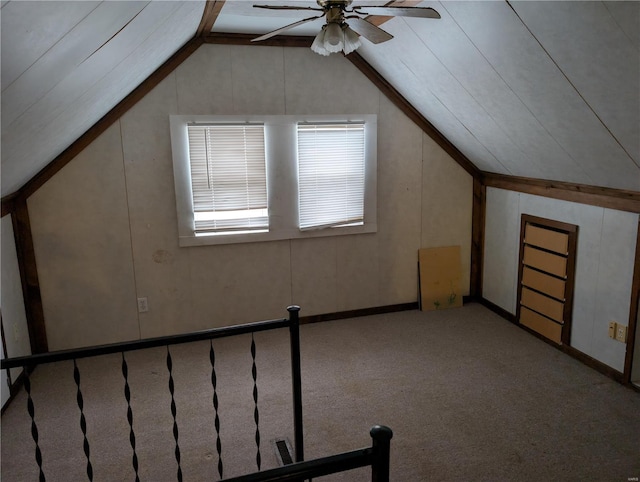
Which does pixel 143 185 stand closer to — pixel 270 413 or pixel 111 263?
pixel 111 263

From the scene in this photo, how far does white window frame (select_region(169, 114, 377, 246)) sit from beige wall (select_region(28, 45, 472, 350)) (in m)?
0.07

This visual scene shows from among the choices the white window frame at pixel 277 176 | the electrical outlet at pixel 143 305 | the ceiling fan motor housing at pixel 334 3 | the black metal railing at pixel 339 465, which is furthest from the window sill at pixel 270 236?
the black metal railing at pixel 339 465

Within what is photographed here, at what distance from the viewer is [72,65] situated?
6.71 ft

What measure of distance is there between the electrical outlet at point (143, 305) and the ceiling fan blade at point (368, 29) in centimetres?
296

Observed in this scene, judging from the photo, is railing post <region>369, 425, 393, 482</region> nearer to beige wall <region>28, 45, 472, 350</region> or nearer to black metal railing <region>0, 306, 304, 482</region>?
black metal railing <region>0, 306, 304, 482</region>

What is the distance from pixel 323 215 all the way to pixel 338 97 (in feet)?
3.62

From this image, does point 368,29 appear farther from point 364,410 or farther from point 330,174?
point 364,410

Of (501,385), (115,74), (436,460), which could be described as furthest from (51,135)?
(501,385)

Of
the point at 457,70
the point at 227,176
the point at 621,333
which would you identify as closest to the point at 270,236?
the point at 227,176

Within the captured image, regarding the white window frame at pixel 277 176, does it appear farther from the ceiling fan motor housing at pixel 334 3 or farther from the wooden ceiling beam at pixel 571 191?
the ceiling fan motor housing at pixel 334 3

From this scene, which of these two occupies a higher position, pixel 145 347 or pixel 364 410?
pixel 145 347

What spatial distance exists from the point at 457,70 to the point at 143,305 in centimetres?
323

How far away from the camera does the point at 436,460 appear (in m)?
2.76

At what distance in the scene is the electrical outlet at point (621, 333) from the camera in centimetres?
345
